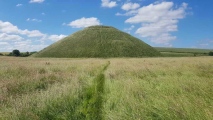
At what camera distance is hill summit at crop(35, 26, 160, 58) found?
93.4 m

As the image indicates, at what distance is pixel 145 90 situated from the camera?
8195 millimetres

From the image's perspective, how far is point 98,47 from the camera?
326ft

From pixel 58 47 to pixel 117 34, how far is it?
32.3 metres

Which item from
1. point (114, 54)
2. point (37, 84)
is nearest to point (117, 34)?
point (114, 54)

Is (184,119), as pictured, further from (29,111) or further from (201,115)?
(29,111)

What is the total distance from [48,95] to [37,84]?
9.81 feet

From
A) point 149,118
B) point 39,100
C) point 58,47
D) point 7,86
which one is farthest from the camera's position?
point 58,47

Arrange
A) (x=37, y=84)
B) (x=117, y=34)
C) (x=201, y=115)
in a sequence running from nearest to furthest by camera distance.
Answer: (x=201, y=115)
(x=37, y=84)
(x=117, y=34)

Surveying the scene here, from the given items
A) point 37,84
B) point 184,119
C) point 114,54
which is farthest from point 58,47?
point 184,119

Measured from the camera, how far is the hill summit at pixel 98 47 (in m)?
93.4

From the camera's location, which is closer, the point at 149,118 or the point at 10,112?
the point at 149,118

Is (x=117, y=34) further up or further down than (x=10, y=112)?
further up

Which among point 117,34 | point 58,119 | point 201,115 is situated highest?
point 117,34

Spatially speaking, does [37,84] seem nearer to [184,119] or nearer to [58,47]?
[184,119]
